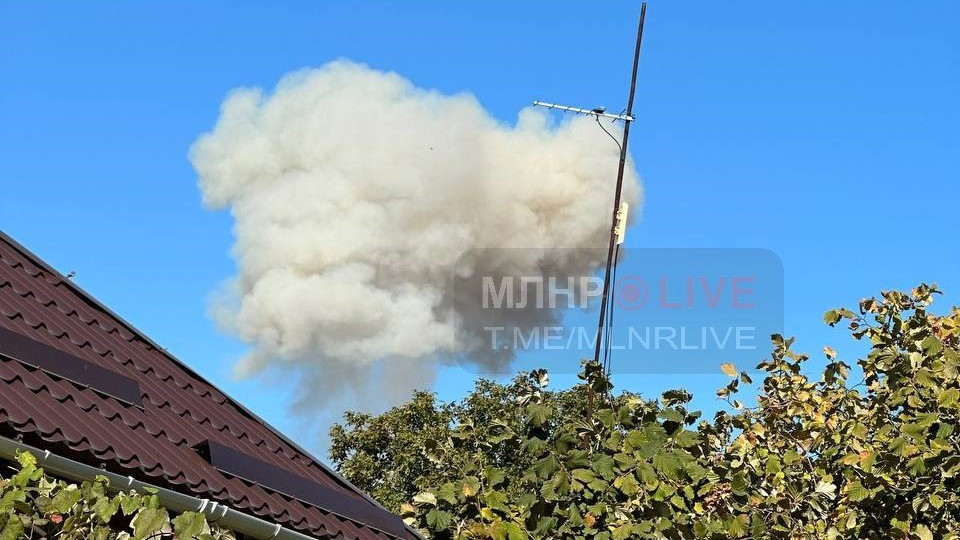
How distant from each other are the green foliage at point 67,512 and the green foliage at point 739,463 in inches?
140

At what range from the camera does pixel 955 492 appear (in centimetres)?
958

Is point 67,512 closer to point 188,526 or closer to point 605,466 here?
point 188,526

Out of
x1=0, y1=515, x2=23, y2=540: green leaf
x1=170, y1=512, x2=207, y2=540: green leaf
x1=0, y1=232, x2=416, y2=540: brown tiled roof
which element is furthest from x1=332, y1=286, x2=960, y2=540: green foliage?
x1=0, y1=515, x2=23, y2=540: green leaf

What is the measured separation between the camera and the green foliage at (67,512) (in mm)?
5781

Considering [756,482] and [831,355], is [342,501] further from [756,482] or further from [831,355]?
[831,355]

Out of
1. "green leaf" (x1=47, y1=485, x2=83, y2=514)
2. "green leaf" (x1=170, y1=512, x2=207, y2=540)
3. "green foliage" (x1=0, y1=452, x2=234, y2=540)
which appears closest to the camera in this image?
"green foliage" (x1=0, y1=452, x2=234, y2=540)

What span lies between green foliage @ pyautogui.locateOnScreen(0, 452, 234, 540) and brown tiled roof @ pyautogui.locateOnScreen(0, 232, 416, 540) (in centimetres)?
101

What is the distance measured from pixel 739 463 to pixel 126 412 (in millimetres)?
4936

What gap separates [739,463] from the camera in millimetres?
10070

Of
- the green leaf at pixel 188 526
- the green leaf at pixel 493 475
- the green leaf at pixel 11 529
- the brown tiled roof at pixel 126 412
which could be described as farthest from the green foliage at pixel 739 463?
the green leaf at pixel 11 529

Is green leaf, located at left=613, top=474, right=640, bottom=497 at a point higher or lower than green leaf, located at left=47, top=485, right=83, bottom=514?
higher

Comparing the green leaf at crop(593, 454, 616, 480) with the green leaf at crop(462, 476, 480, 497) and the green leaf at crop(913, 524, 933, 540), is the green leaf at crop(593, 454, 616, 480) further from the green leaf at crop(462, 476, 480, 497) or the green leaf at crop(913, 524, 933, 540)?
the green leaf at crop(913, 524, 933, 540)

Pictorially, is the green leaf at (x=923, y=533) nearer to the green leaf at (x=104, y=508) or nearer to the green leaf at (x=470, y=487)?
the green leaf at (x=470, y=487)

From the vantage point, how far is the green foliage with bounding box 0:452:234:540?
578 centimetres
